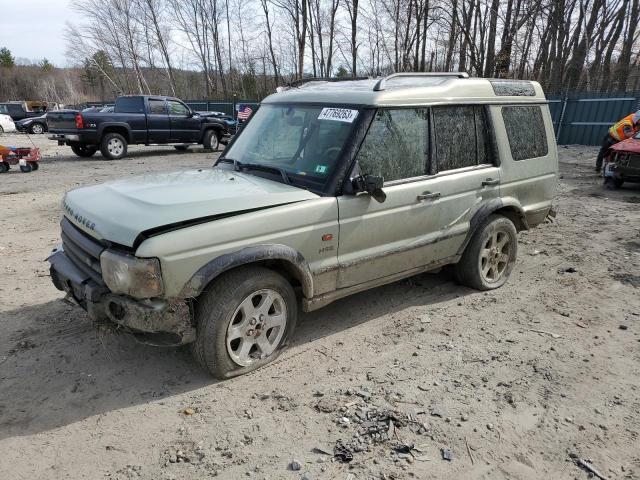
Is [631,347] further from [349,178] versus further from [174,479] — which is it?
[174,479]

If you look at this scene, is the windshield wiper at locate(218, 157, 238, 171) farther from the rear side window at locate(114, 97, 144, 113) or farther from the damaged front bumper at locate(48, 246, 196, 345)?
the rear side window at locate(114, 97, 144, 113)

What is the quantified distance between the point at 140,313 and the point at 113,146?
44.7 feet

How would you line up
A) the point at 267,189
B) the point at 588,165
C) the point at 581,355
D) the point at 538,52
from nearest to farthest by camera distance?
the point at 267,189, the point at 581,355, the point at 588,165, the point at 538,52

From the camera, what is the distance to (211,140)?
1769cm

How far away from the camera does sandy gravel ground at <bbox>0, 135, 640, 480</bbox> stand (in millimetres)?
2600

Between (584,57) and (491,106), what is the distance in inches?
1019

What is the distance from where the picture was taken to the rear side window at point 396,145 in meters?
3.65

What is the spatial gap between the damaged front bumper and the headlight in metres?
0.08

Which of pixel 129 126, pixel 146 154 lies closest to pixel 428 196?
pixel 129 126

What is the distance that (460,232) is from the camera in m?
4.40

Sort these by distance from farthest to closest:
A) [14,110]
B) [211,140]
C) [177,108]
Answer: [14,110] < [211,140] < [177,108]

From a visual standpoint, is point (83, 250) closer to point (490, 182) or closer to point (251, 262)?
point (251, 262)

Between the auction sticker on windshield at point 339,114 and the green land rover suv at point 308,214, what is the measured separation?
1cm

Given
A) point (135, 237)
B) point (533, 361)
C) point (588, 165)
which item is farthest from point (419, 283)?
point (588, 165)
